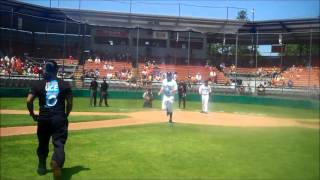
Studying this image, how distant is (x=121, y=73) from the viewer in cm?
533

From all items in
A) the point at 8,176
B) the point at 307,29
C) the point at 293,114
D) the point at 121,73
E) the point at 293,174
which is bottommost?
the point at 8,176

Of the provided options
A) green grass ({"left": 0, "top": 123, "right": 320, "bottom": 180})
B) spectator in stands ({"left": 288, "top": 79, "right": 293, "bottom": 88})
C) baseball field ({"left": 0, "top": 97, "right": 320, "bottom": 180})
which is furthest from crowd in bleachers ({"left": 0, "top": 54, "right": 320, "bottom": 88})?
green grass ({"left": 0, "top": 123, "right": 320, "bottom": 180})

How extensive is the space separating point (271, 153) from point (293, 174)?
1.23 feet

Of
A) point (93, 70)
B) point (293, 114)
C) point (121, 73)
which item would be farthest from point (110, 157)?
point (293, 114)

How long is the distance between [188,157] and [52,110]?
2167 mm

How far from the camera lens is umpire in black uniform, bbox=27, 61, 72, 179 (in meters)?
2.52

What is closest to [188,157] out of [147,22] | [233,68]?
[233,68]

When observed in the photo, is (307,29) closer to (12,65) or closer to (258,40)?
(258,40)

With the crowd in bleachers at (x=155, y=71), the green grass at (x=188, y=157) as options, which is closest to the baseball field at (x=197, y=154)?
the green grass at (x=188, y=157)

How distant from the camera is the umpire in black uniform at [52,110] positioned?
8.25 ft

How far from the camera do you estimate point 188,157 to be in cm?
448

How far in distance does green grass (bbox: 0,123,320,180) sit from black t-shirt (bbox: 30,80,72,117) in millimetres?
965

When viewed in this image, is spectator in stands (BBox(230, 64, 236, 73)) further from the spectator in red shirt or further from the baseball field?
the spectator in red shirt

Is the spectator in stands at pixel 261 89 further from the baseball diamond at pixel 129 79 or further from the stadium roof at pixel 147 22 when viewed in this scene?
the stadium roof at pixel 147 22
